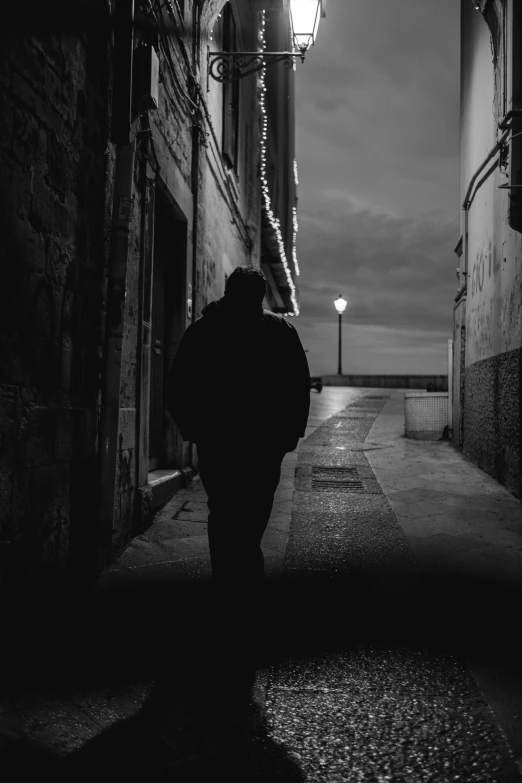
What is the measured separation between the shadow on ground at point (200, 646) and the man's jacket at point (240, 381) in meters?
0.83

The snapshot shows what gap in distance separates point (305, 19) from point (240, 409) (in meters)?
5.72

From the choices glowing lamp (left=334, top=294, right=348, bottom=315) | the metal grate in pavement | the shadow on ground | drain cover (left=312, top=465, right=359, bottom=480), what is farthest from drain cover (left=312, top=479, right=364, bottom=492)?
glowing lamp (left=334, top=294, right=348, bottom=315)

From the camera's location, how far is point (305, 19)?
6.83 meters

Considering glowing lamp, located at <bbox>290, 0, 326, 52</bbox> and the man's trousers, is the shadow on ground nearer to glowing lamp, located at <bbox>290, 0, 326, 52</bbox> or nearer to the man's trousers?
the man's trousers

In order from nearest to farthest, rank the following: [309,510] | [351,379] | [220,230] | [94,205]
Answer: [94,205], [309,510], [220,230], [351,379]

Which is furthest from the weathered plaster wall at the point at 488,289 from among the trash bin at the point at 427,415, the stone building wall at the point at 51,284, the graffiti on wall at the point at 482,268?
the stone building wall at the point at 51,284

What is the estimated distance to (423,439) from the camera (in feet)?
36.1

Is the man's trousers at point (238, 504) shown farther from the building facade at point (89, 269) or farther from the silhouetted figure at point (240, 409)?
the building facade at point (89, 269)

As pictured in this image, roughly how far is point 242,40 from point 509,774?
1129cm

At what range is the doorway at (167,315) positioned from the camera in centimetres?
628

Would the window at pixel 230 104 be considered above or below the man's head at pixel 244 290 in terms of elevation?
above

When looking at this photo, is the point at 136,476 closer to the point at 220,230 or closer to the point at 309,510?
the point at 309,510

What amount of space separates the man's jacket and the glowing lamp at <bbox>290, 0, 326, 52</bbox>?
206 inches

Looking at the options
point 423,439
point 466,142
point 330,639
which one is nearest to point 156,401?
point 330,639
